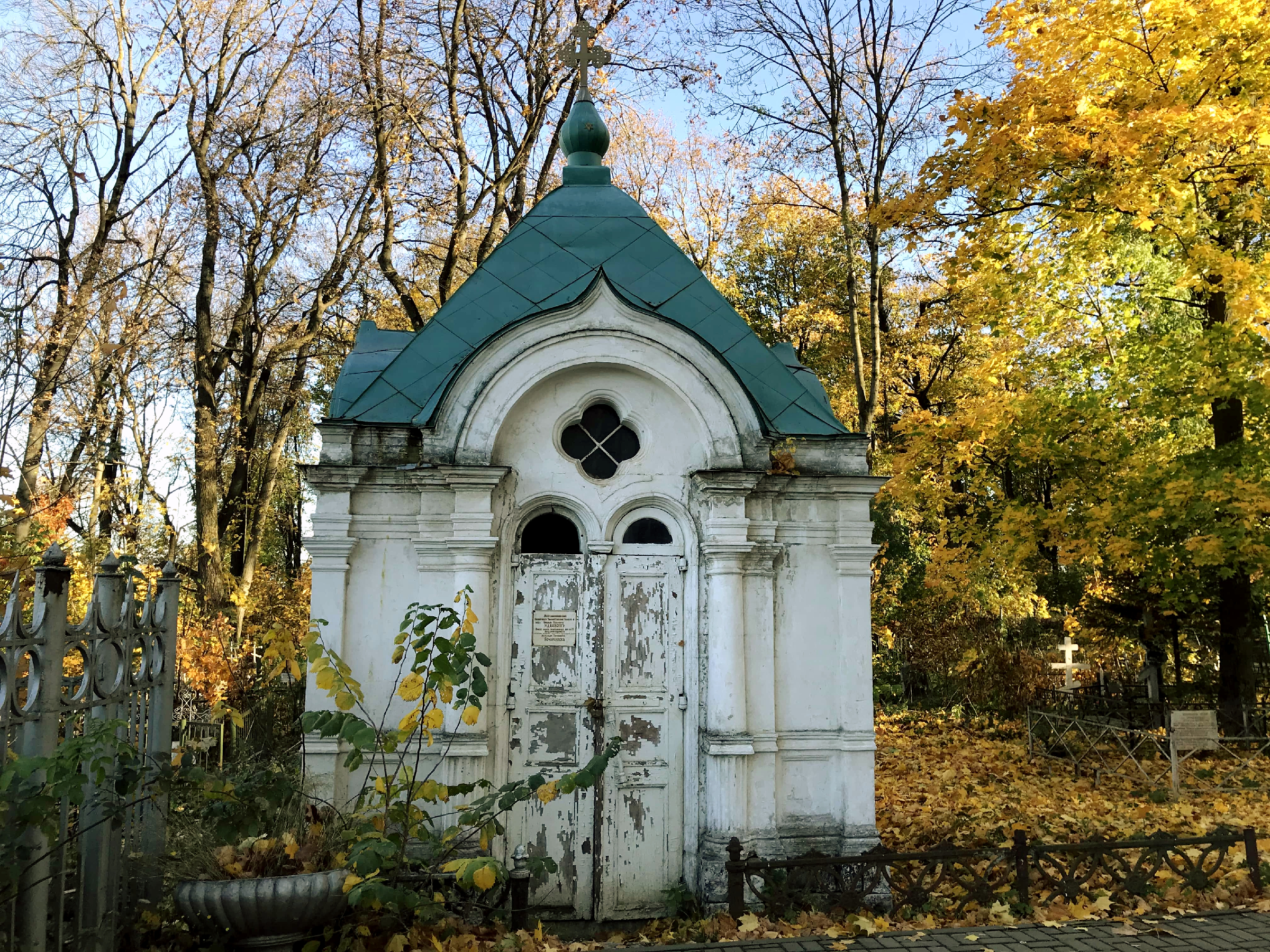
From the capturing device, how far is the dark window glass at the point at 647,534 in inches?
278

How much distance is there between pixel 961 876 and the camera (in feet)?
21.5

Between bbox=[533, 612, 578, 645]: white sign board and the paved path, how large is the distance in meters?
2.10

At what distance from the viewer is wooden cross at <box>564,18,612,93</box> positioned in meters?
8.53

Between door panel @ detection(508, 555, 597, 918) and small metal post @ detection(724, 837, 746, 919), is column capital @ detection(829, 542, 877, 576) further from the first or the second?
small metal post @ detection(724, 837, 746, 919)

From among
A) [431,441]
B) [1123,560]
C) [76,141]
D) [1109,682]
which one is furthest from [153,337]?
[1109,682]

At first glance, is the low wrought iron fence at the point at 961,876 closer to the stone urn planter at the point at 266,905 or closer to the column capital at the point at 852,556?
the column capital at the point at 852,556

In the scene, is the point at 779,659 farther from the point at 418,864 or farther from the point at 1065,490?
the point at 1065,490

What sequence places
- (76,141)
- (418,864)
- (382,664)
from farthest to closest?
(76,141) < (382,664) < (418,864)

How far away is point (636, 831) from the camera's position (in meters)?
6.73

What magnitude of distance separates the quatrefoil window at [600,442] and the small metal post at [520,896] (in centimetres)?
265

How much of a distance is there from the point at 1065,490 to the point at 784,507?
21.6 feet

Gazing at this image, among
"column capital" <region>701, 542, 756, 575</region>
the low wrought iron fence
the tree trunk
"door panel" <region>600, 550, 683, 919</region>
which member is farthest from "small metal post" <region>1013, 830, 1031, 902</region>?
the tree trunk

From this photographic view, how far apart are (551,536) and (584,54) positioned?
4346 mm

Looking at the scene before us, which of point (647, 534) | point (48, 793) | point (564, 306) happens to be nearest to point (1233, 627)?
point (647, 534)
